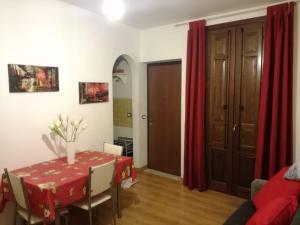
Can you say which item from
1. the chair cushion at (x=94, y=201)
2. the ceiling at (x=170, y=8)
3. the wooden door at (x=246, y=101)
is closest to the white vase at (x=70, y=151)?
the chair cushion at (x=94, y=201)

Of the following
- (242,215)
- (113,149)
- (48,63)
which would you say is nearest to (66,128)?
(113,149)

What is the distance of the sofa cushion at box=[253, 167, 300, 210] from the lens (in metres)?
1.97

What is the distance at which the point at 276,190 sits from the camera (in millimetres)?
2066

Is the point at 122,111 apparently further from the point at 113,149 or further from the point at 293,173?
the point at 293,173

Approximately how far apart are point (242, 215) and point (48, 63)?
2.63 m

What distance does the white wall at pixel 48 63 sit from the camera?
8.29 ft

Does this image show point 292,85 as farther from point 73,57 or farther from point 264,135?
point 73,57

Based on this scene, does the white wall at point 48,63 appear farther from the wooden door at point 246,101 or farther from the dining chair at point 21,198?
the wooden door at point 246,101

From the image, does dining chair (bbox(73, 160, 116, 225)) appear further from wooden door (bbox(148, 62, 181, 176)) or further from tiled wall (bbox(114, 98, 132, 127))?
tiled wall (bbox(114, 98, 132, 127))

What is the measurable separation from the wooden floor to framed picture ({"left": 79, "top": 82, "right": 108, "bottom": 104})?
1452 mm

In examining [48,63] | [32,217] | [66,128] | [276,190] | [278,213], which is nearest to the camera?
[278,213]

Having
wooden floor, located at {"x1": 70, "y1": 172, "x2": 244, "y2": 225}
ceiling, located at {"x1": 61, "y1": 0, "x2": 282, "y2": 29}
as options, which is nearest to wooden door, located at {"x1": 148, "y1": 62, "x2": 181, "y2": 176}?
wooden floor, located at {"x1": 70, "y1": 172, "x2": 244, "y2": 225}

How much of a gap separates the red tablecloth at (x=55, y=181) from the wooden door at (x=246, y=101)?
157cm

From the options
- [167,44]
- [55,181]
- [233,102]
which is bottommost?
[55,181]
